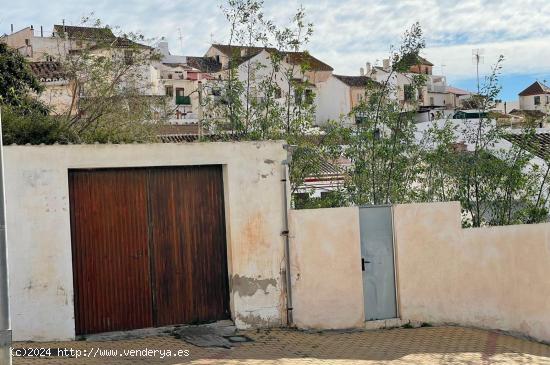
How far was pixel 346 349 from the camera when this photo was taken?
9195 mm

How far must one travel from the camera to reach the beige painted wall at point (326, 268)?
10117mm

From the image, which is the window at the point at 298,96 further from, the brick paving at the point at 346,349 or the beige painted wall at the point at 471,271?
the brick paving at the point at 346,349

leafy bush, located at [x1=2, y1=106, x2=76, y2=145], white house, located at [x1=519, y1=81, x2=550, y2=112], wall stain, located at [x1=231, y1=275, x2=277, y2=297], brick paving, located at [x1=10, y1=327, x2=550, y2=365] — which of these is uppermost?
white house, located at [x1=519, y1=81, x2=550, y2=112]

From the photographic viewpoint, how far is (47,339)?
28.9ft

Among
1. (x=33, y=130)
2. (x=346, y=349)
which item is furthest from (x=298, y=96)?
(x=346, y=349)

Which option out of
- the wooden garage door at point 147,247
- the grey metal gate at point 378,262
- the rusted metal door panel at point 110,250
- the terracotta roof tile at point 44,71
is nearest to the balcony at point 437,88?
the terracotta roof tile at point 44,71

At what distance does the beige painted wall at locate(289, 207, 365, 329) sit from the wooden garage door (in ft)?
3.97

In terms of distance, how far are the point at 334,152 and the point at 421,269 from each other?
2.92m

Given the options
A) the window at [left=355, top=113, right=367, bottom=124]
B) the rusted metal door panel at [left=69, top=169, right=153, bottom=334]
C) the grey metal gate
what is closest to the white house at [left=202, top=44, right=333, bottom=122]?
the window at [left=355, top=113, right=367, bottom=124]

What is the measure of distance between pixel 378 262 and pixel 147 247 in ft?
12.8

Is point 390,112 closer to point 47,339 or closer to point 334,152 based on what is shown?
point 334,152

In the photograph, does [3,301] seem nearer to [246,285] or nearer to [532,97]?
[246,285]

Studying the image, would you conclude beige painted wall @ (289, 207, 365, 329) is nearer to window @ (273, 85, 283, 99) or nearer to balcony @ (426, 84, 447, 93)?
window @ (273, 85, 283, 99)

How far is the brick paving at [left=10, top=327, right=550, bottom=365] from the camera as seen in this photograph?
8273 millimetres
